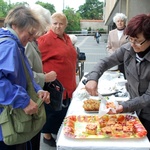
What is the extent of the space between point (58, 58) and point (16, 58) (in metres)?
1.39

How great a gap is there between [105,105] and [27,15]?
848mm

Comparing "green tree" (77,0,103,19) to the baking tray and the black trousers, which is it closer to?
the black trousers

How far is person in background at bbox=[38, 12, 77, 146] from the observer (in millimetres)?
2959

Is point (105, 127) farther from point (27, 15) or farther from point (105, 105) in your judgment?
point (27, 15)

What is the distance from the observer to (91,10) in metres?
75.3

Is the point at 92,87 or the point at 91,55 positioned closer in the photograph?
the point at 92,87

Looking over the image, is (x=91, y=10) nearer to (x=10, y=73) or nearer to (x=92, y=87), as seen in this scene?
(x=92, y=87)

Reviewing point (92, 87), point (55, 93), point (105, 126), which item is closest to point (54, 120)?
point (55, 93)

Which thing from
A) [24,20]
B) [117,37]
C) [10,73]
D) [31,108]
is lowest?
[31,108]

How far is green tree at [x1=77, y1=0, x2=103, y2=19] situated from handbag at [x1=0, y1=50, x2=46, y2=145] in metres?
74.5

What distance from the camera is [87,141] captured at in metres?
1.60

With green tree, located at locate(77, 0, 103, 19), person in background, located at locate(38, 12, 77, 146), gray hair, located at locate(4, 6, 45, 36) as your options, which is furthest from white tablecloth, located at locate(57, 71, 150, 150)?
green tree, located at locate(77, 0, 103, 19)

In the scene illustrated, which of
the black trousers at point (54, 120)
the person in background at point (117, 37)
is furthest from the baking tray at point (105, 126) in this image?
the person in background at point (117, 37)

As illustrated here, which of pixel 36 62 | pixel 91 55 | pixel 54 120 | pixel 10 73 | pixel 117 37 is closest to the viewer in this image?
pixel 10 73
